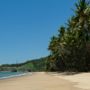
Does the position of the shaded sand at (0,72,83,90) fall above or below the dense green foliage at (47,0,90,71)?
below

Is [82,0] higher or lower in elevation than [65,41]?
higher

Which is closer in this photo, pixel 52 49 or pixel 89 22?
pixel 89 22

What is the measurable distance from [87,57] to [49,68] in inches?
1431

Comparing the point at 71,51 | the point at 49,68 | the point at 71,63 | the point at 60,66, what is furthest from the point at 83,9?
the point at 49,68

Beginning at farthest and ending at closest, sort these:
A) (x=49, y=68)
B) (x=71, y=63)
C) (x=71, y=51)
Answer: (x=49, y=68)
(x=71, y=63)
(x=71, y=51)

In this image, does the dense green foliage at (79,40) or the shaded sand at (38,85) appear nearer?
the shaded sand at (38,85)

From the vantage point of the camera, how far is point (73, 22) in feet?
195

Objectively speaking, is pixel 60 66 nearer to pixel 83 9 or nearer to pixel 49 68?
pixel 49 68

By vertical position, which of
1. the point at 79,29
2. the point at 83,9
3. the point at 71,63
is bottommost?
the point at 71,63

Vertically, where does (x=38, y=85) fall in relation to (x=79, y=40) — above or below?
below

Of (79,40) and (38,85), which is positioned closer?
(38,85)

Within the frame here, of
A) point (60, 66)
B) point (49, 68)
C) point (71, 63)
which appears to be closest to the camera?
point (71, 63)

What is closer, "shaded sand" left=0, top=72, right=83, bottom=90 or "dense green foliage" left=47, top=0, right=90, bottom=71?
"shaded sand" left=0, top=72, right=83, bottom=90

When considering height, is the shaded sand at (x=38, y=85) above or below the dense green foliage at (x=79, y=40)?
below
